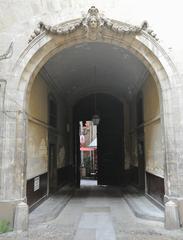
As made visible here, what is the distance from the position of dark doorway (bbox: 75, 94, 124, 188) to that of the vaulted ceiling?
1.66 metres

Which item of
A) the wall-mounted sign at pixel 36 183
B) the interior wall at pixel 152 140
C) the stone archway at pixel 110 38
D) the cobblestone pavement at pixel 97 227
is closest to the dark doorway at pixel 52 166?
the wall-mounted sign at pixel 36 183

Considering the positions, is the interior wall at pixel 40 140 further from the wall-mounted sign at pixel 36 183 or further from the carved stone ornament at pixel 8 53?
the carved stone ornament at pixel 8 53

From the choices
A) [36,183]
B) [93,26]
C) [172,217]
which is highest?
[93,26]

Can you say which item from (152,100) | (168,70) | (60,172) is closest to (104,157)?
(60,172)

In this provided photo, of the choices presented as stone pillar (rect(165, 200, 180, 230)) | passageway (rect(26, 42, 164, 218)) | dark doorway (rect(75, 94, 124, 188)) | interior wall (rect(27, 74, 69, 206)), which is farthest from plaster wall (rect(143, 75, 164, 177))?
dark doorway (rect(75, 94, 124, 188))

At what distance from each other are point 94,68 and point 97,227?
17.7ft

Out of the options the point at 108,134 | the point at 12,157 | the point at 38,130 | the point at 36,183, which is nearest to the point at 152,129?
the point at 38,130

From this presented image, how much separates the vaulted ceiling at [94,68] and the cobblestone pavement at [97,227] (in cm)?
410

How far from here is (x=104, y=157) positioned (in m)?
13.8

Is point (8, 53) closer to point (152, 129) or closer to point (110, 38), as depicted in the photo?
point (110, 38)

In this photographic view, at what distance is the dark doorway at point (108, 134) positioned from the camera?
13258mm

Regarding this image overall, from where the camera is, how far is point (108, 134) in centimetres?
1377

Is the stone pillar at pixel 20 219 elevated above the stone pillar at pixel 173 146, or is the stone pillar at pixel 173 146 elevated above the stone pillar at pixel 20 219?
the stone pillar at pixel 173 146

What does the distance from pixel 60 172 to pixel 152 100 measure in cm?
498
